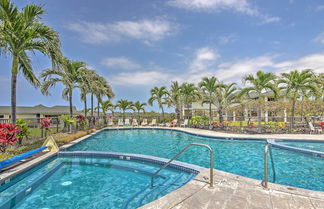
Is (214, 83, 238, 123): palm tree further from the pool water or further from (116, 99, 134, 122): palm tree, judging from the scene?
(116, 99, 134, 122): palm tree

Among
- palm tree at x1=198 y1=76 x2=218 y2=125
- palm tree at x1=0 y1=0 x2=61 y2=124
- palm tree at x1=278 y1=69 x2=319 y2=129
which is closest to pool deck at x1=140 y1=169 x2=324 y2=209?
Answer: palm tree at x1=0 y1=0 x2=61 y2=124

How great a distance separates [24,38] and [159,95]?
16.1 m

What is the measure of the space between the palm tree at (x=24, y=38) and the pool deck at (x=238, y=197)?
7.63m

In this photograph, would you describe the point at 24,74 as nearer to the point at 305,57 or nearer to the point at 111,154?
the point at 111,154

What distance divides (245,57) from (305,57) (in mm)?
5294

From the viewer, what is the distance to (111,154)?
689cm

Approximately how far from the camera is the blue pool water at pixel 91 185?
12.0 ft

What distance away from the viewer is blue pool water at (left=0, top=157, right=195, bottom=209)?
12.0ft

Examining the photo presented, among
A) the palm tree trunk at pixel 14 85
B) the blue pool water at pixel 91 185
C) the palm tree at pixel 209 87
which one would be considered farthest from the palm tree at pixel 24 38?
the palm tree at pixel 209 87

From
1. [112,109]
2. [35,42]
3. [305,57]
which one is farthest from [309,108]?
[112,109]

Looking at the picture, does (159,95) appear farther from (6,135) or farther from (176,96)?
(6,135)

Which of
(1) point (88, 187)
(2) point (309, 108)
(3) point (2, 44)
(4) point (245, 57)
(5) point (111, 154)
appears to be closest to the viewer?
(1) point (88, 187)

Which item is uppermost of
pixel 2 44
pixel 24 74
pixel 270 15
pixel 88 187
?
pixel 270 15

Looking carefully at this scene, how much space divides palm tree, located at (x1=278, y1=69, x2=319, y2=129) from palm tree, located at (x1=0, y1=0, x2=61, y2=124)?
53.8 ft
